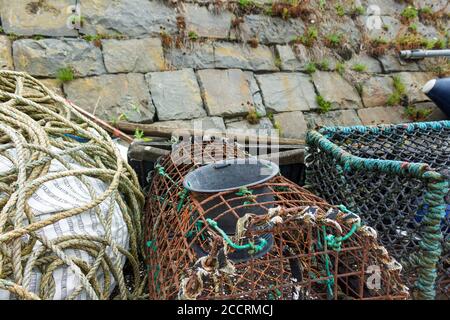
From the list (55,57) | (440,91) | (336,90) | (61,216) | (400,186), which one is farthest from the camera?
(336,90)

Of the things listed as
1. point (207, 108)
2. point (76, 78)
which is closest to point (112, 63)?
point (76, 78)

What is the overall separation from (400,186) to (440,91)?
10.5 ft

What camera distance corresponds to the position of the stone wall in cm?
329

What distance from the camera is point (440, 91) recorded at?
155 inches

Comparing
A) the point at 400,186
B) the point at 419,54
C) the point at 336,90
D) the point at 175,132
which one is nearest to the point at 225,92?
the point at 175,132

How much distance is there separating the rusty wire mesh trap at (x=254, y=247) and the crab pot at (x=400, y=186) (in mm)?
208

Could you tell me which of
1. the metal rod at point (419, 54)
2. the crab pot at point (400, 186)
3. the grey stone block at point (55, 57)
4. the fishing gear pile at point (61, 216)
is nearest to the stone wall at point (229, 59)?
the grey stone block at point (55, 57)

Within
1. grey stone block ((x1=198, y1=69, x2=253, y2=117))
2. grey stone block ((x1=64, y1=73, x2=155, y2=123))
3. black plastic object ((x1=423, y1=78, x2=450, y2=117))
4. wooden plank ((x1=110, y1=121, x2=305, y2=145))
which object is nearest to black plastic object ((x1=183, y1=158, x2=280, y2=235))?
wooden plank ((x1=110, y1=121, x2=305, y2=145))

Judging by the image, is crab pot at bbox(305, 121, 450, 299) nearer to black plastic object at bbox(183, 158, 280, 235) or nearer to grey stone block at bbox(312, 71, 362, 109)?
black plastic object at bbox(183, 158, 280, 235)

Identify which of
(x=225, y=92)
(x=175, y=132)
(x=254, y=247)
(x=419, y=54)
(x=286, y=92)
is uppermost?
(x=419, y=54)

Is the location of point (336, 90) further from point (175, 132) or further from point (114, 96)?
point (114, 96)

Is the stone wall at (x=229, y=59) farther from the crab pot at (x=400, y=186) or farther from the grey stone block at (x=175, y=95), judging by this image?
the crab pot at (x=400, y=186)

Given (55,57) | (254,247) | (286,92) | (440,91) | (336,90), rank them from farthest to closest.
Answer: (336,90) < (286,92) < (440,91) < (55,57) < (254,247)

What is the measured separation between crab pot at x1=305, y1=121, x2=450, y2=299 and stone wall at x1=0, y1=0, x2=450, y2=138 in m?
1.85
